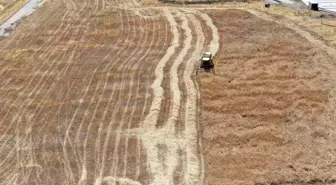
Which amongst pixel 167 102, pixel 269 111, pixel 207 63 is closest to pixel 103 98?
pixel 167 102

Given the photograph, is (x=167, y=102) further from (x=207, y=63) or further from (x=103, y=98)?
(x=207, y=63)

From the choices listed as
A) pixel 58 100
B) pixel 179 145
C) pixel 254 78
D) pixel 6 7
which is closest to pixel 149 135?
pixel 179 145

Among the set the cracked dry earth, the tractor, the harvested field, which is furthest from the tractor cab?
the cracked dry earth

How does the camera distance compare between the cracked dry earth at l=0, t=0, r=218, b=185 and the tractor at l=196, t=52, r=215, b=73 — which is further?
the tractor at l=196, t=52, r=215, b=73

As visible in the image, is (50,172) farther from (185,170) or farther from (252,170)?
(252,170)

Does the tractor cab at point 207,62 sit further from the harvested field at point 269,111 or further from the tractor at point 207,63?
the harvested field at point 269,111

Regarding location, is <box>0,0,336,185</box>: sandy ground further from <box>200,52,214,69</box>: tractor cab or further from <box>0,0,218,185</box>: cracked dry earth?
<box>200,52,214,69</box>: tractor cab
